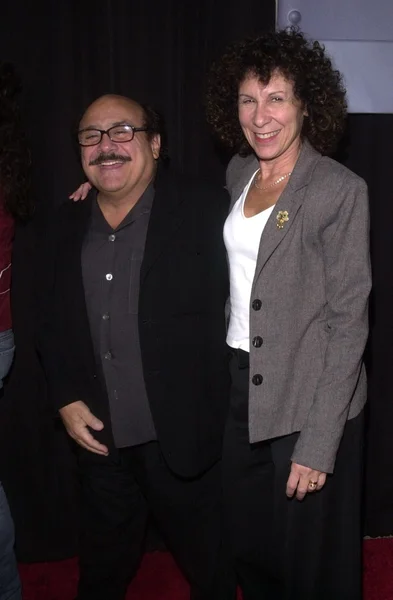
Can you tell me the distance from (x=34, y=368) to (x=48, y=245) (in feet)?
1.96

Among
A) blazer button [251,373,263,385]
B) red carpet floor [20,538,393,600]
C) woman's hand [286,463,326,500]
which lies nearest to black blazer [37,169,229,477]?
blazer button [251,373,263,385]

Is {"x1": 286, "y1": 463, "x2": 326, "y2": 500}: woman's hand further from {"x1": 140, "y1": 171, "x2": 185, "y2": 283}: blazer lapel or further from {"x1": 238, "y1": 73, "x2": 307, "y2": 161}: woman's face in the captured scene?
{"x1": 238, "y1": 73, "x2": 307, "y2": 161}: woman's face

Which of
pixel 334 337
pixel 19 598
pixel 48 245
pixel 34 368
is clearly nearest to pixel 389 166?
pixel 334 337

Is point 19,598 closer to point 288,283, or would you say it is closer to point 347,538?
point 347,538

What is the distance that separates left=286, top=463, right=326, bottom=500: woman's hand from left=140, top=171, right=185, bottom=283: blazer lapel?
657 millimetres

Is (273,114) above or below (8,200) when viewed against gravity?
above

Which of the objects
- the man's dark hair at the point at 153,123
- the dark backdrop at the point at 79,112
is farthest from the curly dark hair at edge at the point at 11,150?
the man's dark hair at the point at 153,123

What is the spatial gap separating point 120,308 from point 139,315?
7 cm

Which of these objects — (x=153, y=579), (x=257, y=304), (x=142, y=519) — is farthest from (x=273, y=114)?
(x=153, y=579)

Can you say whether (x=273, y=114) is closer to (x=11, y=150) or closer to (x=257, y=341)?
(x=257, y=341)

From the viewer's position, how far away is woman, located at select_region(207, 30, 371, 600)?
63.8 inches

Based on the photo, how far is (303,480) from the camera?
1.71 metres

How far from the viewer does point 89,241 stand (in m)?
2.00

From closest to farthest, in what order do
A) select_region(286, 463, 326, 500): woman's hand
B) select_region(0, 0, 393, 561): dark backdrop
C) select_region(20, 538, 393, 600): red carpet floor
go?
select_region(286, 463, 326, 500): woman's hand → select_region(0, 0, 393, 561): dark backdrop → select_region(20, 538, 393, 600): red carpet floor
